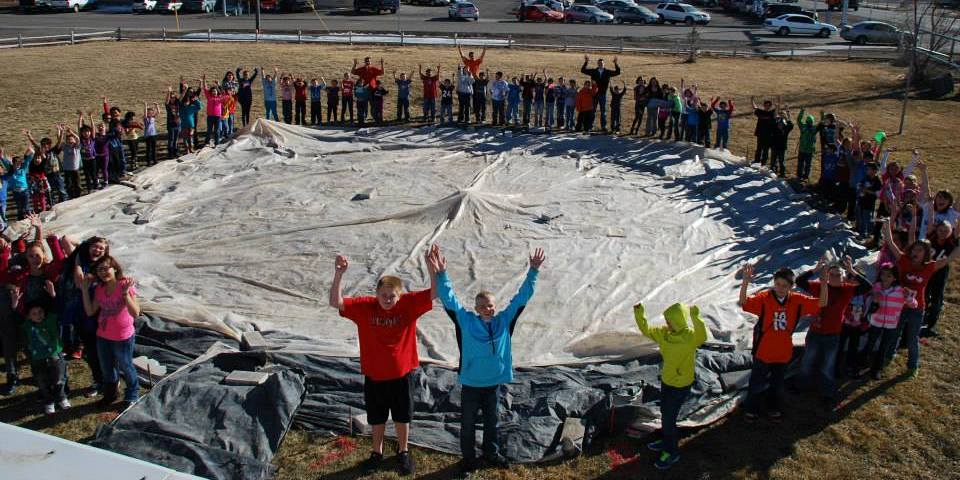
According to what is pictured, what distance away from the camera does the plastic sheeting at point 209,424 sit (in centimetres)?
683

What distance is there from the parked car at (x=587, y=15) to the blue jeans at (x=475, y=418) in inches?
1510

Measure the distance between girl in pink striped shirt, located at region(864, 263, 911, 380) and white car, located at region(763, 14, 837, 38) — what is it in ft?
110

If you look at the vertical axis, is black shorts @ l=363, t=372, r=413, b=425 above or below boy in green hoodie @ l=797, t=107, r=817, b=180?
below

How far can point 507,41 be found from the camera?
110ft

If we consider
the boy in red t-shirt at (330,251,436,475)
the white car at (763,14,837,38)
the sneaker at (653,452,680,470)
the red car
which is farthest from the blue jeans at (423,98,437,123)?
the white car at (763,14,837,38)

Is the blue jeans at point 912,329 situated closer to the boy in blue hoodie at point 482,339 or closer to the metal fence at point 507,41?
the boy in blue hoodie at point 482,339

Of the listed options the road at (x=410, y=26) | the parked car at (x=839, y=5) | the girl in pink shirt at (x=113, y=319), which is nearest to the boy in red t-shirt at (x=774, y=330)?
the girl in pink shirt at (x=113, y=319)

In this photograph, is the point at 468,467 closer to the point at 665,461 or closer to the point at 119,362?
the point at 665,461

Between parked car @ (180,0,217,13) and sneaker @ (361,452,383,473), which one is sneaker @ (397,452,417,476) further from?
parked car @ (180,0,217,13)

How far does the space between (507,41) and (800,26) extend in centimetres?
1502

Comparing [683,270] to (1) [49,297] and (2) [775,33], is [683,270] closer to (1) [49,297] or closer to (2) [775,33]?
(1) [49,297]

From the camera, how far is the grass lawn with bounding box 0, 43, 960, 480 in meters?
7.27

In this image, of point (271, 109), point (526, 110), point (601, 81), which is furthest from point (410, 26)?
point (601, 81)

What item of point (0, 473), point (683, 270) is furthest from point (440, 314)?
point (0, 473)
